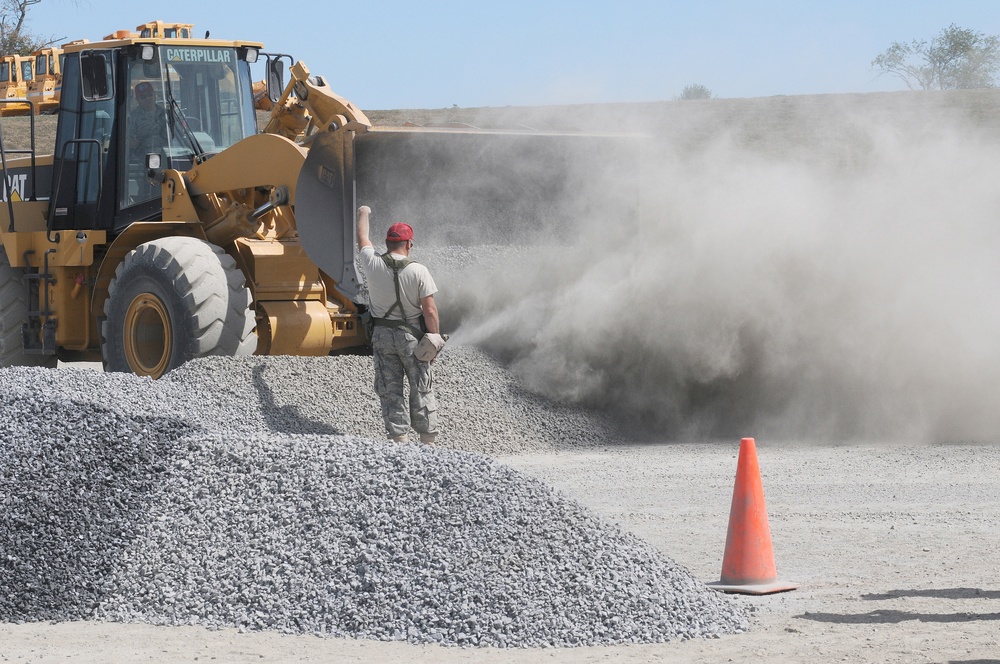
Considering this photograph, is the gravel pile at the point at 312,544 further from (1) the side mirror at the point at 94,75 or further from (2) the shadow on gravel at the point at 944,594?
(1) the side mirror at the point at 94,75

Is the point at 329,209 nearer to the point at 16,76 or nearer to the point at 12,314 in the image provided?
the point at 12,314

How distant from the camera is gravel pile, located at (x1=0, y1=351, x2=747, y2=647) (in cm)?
523

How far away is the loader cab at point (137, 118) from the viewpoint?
11.6m

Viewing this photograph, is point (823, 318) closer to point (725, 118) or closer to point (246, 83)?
point (246, 83)

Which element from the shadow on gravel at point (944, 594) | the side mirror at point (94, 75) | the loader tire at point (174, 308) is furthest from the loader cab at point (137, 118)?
the shadow on gravel at point (944, 594)

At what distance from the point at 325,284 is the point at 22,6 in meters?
44.1

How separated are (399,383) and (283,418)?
118 centimetres

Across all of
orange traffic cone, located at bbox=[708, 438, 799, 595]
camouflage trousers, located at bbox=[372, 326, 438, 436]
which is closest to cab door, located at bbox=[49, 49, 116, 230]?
camouflage trousers, located at bbox=[372, 326, 438, 436]

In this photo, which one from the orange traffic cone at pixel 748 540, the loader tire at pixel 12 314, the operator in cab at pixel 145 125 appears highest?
the operator in cab at pixel 145 125

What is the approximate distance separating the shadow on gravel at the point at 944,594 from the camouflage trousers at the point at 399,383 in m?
3.95

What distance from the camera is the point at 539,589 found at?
5.27 meters

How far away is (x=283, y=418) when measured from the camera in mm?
9578

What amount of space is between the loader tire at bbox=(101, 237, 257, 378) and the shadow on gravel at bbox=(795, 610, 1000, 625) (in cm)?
631

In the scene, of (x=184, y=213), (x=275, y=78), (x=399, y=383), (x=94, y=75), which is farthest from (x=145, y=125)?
(x=399, y=383)
